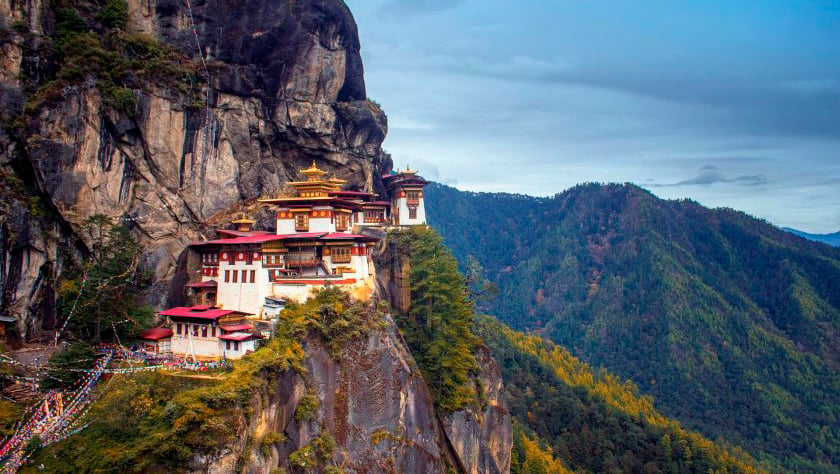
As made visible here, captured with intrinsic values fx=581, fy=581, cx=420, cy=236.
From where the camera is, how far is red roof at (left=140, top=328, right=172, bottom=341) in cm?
3692

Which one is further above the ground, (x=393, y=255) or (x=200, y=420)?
(x=393, y=255)

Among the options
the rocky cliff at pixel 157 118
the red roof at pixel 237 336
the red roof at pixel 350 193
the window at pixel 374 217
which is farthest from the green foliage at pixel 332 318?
the window at pixel 374 217

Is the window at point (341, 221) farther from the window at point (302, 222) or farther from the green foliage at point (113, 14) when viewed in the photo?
the green foliage at point (113, 14)

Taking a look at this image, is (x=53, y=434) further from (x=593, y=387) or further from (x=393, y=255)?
(x=593, y=387)

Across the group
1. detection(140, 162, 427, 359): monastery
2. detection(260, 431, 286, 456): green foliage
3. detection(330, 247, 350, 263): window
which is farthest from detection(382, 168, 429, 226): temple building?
detection(260, 431, 286, 456): green foliage

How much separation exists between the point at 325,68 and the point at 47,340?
105 feet

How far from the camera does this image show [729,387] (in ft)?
465

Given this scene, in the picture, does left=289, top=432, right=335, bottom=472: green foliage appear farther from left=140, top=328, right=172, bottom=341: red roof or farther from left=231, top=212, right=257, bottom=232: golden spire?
left=231, top=212, right=257, bottom=232: golden spire

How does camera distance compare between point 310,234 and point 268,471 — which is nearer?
point 268,471

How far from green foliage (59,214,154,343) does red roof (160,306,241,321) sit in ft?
6.89

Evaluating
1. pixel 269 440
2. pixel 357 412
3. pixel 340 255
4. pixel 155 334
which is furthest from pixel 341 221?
pixel 269 440

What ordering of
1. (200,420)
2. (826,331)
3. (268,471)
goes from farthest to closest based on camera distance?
(826,331) < (268,471) < (200,420)

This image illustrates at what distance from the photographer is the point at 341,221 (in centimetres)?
4684

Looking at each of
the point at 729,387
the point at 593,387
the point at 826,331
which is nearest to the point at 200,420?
the point at 593,387
